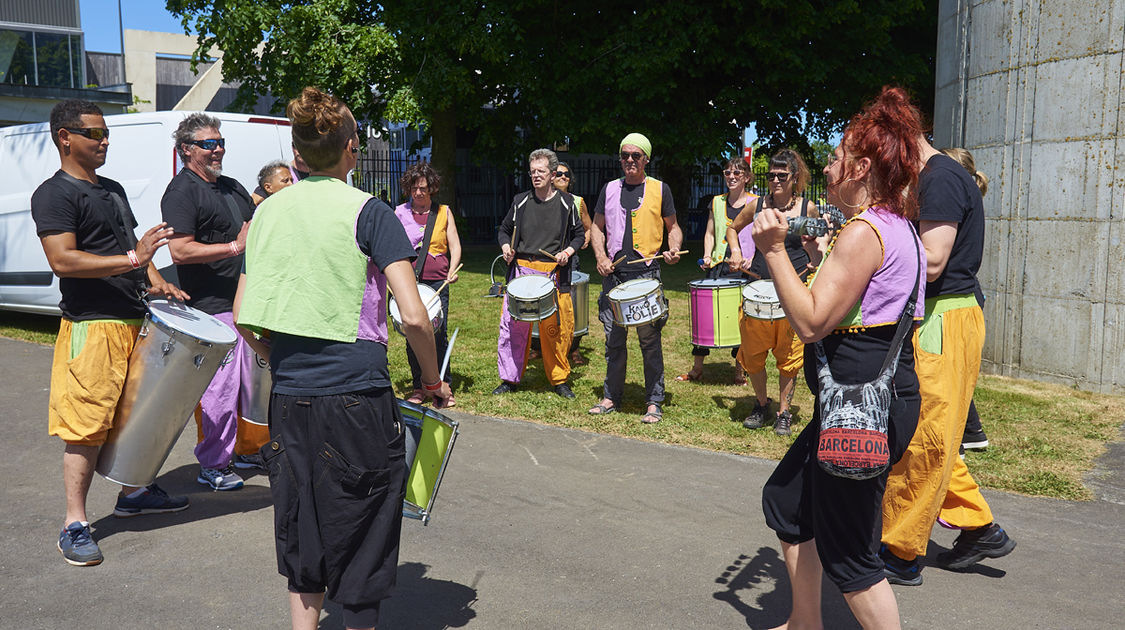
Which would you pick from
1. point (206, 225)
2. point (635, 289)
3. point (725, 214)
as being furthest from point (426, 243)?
point (206, 225)

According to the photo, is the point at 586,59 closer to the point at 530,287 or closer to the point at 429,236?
the point at 429,236

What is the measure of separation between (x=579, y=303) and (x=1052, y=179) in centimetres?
422

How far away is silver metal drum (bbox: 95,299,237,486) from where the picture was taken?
163 inches

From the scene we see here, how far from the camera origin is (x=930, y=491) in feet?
12.2

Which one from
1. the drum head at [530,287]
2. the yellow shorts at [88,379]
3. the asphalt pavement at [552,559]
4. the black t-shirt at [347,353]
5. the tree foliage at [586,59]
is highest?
the tree foliage at [586,59]

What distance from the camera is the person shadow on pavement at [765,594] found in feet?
12.1

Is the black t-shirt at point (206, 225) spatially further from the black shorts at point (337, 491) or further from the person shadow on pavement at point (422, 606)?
the black shorts at point (337, 491)

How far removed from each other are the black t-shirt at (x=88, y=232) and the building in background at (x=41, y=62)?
2334cm

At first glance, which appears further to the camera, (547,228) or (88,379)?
(547,228)

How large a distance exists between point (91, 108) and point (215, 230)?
91 cm

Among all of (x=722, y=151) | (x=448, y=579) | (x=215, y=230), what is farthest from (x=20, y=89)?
(x=448, y=579)

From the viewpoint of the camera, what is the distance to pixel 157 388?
4215mm

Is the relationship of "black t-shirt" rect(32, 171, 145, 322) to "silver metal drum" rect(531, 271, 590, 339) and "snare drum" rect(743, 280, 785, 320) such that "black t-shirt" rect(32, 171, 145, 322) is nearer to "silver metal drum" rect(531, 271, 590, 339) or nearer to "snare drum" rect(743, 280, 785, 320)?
"snare drum" rect(743, 280, 785, 320)

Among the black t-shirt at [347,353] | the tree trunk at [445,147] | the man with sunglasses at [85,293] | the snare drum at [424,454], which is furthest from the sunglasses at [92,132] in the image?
the tree trunk at [445,147]
